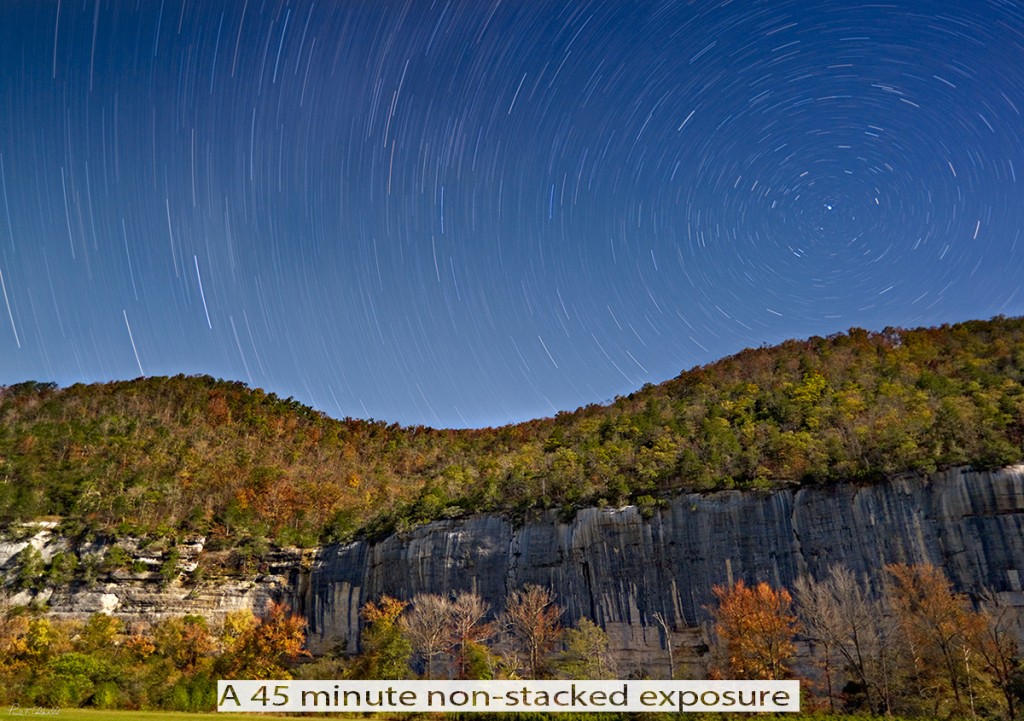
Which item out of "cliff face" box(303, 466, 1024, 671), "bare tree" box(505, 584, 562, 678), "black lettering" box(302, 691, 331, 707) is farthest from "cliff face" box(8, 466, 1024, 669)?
"black lettering" box(302, 691, 331, 707)

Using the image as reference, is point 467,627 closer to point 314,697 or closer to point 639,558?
point 639,558

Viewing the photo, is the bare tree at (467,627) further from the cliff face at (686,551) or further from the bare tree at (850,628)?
the bare tree at (850,628)

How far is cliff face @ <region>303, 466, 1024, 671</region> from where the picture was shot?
42.6m

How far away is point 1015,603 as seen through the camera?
131ft

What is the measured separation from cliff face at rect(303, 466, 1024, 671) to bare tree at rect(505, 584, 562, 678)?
4.72 feet

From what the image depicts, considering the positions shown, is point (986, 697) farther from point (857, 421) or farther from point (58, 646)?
point (58, 646)

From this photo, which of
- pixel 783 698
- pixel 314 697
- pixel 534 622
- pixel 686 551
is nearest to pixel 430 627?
pixel 534 622

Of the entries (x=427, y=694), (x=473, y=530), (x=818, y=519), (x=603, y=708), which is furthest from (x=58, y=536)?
(x=818, y=519)

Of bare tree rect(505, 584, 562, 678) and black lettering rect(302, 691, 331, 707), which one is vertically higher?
bare tree rect(505, 584, 562, 678)

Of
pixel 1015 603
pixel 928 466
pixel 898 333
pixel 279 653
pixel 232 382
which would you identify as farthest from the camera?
pixel 232 382

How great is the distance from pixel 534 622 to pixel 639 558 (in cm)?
967

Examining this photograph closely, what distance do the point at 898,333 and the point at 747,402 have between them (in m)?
36.6

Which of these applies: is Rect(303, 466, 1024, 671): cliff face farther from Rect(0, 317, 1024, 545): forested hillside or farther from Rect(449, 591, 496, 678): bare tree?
Rect(449, 591, 496, 678): bare tree

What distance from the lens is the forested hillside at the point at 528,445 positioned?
177ft
